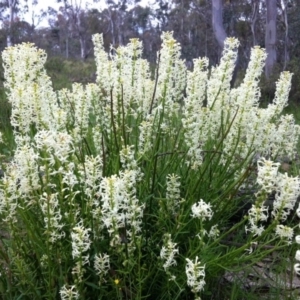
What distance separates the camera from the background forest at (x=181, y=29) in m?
20.7

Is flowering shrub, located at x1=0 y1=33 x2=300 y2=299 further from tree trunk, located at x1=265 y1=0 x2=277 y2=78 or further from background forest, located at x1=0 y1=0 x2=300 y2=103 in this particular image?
tree trunk, located at x1=265 y1=0 x2=277 y2=78

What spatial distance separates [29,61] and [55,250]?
1.21 metres

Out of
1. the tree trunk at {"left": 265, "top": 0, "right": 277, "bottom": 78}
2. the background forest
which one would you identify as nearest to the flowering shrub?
the background forest

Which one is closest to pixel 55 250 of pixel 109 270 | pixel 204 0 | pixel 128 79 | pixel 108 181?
pixel 109 270

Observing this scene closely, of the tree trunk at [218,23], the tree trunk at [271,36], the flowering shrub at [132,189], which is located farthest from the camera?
the tree trunk at [271,36]

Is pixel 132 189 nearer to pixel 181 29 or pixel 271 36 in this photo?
pixel 271 36

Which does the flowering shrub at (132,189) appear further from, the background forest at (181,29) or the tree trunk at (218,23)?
the tree trunk at (218,23)

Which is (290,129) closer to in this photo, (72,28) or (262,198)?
(262,198)

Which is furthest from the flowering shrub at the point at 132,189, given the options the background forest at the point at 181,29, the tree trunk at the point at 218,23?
the tree trunk at the point at 218,23

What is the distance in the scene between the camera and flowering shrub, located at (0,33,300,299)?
2133 mm

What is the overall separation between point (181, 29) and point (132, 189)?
3454 cm

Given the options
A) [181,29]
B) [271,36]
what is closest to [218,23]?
[271,36]

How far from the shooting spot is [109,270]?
8.11ft

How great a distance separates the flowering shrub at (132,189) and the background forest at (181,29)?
26.5ft
